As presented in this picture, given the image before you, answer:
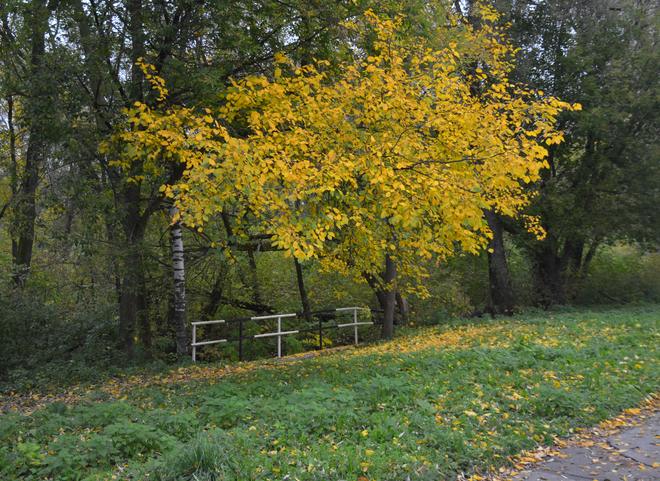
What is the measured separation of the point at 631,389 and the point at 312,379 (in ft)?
12.7

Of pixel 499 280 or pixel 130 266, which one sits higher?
pixel 130 266

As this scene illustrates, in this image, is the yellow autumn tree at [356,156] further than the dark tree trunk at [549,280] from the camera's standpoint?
No

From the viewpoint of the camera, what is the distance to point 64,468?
14.4 feet

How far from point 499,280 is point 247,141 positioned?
1364 centimetres

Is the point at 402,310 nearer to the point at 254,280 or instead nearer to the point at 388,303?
the point at 388,303

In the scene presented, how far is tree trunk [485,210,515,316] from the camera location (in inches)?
745

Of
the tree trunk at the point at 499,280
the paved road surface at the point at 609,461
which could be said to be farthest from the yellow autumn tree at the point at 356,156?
the tree trunk at the point at 499,280

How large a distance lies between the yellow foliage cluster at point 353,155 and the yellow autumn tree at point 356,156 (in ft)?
0.06

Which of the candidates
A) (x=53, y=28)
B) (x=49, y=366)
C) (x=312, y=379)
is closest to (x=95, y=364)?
(x=49, y=366)

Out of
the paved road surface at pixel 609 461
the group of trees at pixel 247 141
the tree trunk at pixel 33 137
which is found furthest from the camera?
the tree trunk at pixel 33 137

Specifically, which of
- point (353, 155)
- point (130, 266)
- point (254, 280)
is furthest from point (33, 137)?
point (254, 280)

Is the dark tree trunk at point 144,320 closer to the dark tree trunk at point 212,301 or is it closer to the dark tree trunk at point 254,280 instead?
the dark tree trunk at point 212,301

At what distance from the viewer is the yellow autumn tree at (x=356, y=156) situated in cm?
677

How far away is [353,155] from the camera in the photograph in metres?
7.30
